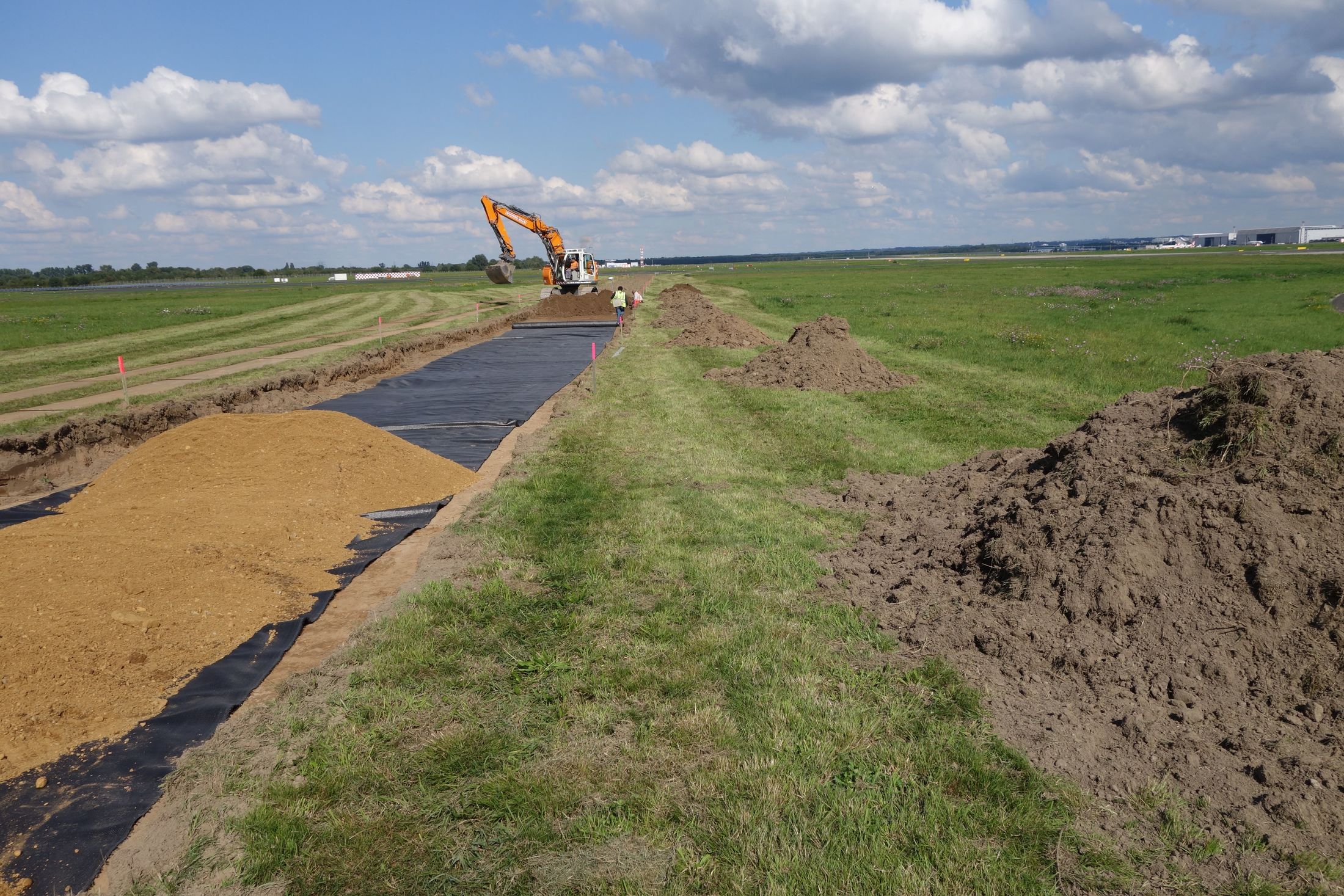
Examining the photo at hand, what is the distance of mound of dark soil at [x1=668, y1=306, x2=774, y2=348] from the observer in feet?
83.5

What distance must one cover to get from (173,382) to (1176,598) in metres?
23.0

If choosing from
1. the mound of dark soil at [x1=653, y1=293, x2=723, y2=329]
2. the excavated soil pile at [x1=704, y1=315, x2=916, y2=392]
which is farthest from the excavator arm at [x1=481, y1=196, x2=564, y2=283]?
the excavated soil pile at [x1=704, y1=315, x2=916, y2=392]

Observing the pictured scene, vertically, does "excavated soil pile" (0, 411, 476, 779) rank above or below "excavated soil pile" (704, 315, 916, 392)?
below

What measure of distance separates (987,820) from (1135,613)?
212 centimetres

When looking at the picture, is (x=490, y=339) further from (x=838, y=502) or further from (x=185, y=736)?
(x=185, y=736)

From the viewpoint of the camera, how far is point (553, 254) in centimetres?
4616

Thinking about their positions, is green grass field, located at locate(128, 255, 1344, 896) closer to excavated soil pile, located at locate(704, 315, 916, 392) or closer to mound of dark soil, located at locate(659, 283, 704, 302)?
excavated soil pile, located at locate(704, 315, 916, 392)

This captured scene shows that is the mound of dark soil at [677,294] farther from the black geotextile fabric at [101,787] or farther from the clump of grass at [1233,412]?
the black geotextile fabric at [101,787]

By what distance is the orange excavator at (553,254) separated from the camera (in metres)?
44.0

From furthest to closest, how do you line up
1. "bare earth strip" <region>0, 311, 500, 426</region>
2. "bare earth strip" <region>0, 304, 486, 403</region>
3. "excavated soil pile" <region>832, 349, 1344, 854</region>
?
1. "bare earth strip" <region>0, 304, 486, 403</region>
2. "bare earth strip" <region>0, 311, 500, 426</region>
3. "excavated soil pile" <region>832, 349, 1344, 854</region>

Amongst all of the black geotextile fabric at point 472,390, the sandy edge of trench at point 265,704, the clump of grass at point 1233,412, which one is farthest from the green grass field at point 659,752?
the black geotextile fabric at point 472,390

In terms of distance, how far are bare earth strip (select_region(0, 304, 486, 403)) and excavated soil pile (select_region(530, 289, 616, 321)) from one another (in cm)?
744

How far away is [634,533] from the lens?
330 inches

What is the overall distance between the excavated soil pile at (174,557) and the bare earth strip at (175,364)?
12345 mm
